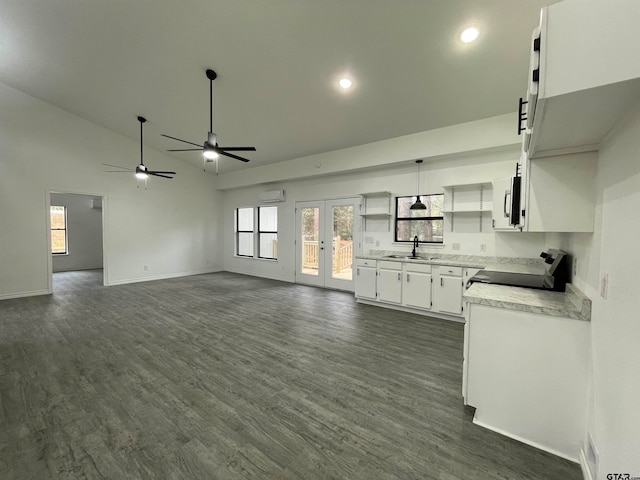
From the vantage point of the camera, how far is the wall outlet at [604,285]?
1504mm

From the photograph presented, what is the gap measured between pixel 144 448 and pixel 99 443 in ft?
1.05

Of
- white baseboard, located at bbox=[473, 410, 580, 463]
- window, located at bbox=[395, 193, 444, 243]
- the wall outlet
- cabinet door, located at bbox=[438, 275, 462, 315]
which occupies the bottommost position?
white baseboard, located at bbox=[473, 410, 580, 463]

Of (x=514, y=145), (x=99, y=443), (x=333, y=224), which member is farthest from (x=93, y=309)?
(x=514, y=145)

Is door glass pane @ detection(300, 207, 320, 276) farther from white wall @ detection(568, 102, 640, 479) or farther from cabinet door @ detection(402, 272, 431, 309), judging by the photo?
white wall @ detection(568, 102, 640, 479)

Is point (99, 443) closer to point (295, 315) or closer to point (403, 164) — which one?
point (295, 315)

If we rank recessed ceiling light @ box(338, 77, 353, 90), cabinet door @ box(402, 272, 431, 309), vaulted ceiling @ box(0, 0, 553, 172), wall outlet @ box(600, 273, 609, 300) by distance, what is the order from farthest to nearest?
cabinet door @ box(402, 272, 431, 309) → recessed ceiling light @ box(338, 77, 353, 90) → vaulted ceiling @ box(0, 0, 553, 172) → wall outlet @ box(600, 273, 609, 300)

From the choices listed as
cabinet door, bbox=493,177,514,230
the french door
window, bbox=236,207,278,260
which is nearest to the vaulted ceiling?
cabinet door, bbox=493,177,514,230

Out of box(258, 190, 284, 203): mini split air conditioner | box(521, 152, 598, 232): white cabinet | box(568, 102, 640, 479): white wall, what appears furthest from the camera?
box(258, 190, 284, 203): mini split air conditioner

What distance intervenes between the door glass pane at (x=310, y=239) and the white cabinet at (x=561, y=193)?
5.05 m

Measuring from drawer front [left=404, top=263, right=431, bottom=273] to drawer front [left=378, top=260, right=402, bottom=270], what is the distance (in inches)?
4.9

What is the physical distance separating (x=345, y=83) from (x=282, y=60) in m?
0.90

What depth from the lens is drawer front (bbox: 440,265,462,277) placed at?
166 inches

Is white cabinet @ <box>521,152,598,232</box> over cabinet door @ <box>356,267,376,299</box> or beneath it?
over

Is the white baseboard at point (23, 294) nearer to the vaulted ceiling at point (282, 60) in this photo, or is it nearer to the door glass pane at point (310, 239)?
the vaulted ceiling at point (282, 60)
